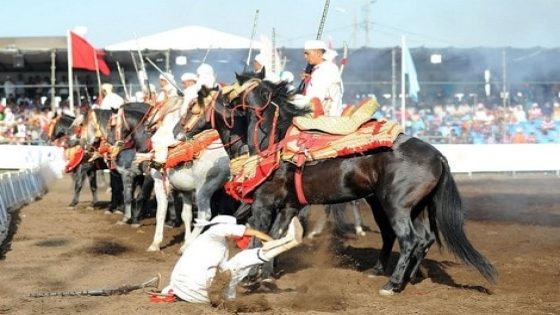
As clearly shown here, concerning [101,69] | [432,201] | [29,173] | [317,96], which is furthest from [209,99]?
[101,69]

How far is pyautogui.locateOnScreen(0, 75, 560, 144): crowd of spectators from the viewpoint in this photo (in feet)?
86.7

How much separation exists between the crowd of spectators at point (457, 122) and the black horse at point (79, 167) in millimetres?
6596

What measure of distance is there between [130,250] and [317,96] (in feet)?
12.9

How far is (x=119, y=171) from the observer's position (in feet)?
48.8

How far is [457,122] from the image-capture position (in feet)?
91.8

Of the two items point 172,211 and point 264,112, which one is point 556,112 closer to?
point 172,211

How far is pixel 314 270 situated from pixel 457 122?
19.0 metres

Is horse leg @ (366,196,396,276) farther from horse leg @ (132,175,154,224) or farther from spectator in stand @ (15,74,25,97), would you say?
spectator in stand @ (15,74,25,97)

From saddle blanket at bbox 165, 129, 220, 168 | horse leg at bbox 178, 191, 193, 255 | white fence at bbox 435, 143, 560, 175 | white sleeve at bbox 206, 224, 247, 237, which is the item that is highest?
saddle blanket at bbox 165, 129, 220, 168

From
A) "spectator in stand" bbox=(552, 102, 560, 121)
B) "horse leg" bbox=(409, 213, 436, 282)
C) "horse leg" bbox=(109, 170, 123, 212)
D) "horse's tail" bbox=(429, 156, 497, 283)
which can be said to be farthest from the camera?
"spectator in stand" bbox=(552, 102, 560, 121)

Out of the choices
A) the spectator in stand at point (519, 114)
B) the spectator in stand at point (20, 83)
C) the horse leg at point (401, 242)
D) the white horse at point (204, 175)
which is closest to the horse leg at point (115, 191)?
the white horse at point (204, 175)

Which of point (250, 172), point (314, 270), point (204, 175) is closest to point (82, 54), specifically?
point (204, 175)

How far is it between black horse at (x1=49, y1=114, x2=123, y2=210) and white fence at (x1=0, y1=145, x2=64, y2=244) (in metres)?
1.18

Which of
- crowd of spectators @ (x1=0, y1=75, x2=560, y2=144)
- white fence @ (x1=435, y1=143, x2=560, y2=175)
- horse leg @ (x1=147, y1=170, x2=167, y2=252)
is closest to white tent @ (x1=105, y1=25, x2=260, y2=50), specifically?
crowd of spectators @ (x1=0, y1=75, x2=560, y2=144)
